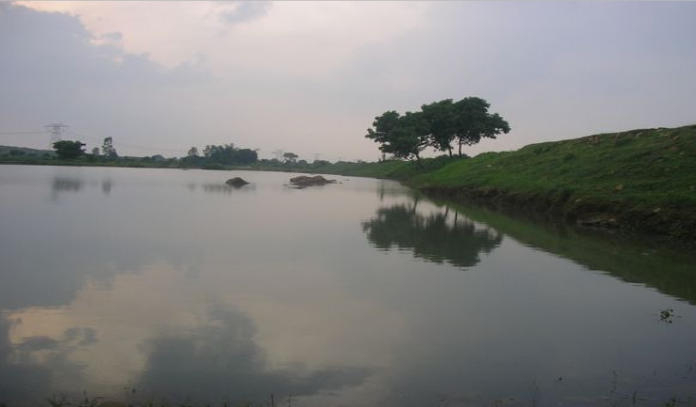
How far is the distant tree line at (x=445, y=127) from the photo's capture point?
267ft

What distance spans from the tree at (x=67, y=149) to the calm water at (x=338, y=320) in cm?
11393

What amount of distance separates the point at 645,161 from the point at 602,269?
64.6 feet

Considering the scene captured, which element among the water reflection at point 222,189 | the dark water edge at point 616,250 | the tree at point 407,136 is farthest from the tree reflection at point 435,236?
the tree at point 407,136

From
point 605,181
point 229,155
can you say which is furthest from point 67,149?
point 605,181

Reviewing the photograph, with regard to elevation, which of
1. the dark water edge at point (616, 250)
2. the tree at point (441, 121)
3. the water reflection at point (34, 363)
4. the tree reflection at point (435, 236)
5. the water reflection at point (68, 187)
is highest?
the tree at point (441, 121)

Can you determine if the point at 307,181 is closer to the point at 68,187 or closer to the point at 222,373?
the point at 68,187

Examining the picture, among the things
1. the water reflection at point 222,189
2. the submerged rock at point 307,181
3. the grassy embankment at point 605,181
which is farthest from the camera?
the submerged rock at point 307,181

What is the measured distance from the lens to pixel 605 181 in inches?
1248

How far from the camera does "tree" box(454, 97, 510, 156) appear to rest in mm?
81381

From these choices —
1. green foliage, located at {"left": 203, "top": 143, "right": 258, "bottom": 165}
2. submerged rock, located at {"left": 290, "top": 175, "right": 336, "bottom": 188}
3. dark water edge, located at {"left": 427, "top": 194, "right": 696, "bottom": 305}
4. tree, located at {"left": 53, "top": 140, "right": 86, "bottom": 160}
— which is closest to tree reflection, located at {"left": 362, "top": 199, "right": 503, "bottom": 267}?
dark water edge, located at {"left": 427, "top": 194, "right": 696, "bottom": 305}

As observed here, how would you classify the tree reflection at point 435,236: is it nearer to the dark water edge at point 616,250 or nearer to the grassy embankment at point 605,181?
the dark water edge at point 616,250

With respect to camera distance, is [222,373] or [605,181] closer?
[222,373]

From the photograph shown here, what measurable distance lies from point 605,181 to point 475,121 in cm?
5131

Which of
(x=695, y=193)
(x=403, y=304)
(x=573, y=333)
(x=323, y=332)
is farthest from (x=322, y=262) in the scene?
(x=695, y=193)
